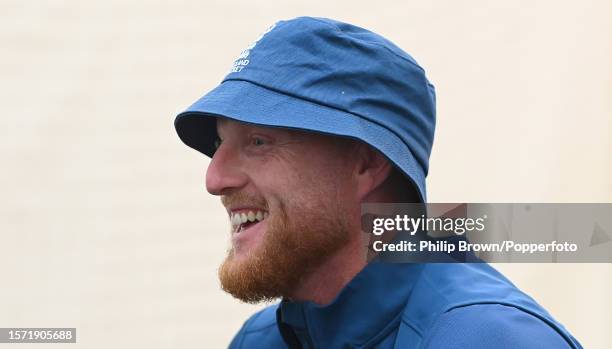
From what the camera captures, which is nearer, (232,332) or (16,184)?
(16,184)

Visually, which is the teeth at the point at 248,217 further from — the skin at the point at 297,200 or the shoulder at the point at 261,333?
the shoulder at the point at 261,333

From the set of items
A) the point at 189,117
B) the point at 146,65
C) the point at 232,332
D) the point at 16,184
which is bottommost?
the point at 232,332

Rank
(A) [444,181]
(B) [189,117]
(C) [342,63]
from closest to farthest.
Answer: (C) [342,63] → (B) [189,117] → (A) [444,181]

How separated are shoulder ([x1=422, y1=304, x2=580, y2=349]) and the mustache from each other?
0.93 ft

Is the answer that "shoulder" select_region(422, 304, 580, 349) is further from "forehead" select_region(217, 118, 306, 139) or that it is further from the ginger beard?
"forehead" select_region(217, 118, 306, 139)

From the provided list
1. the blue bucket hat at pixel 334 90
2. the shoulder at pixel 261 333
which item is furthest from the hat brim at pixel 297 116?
the shoulder at pixel 261 333

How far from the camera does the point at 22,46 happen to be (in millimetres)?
1915

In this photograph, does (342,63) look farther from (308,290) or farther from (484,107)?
(484,107)

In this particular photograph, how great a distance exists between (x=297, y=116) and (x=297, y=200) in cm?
12

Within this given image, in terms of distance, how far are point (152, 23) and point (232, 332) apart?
692mm


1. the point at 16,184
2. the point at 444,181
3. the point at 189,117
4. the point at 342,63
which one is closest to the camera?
the point at 342,63

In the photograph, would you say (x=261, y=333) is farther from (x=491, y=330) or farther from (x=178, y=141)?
(x=178, y=141)

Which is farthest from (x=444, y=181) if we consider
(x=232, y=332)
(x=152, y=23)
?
(x=152, y=23)

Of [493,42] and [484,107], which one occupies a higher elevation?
[493,42]
